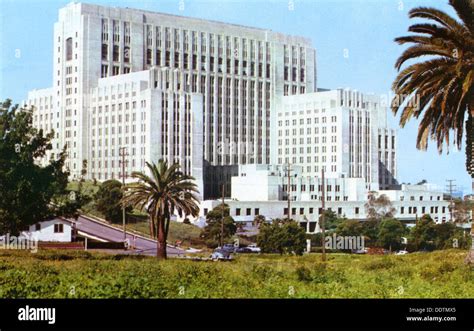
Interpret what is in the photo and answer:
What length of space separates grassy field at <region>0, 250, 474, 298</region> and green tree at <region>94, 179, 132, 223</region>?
1.70 meters

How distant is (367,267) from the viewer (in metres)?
23.9

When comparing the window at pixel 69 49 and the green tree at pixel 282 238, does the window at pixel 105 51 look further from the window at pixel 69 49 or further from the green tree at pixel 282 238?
the green tree at pixel 282 238

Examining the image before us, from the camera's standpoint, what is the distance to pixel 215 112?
5800 cm

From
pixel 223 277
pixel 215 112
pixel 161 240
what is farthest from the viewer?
pixel 215 112

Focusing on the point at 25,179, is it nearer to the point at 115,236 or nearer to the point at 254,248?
the point at 115,236

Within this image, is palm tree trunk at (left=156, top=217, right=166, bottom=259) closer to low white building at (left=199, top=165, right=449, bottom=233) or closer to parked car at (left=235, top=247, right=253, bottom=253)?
parked car at (left=235, top=247, right=253, bottom=253)

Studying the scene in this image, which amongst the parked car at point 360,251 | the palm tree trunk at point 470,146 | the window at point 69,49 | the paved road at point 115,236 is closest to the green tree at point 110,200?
the paved road at point 115,236

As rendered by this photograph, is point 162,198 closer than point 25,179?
Yes

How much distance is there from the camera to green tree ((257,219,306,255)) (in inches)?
1074

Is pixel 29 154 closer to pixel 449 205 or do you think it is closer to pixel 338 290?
pixel 338 290

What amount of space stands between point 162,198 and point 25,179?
424 centimetres

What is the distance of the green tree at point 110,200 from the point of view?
84.6 feet

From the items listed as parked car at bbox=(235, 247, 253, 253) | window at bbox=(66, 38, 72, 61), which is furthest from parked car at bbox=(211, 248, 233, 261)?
window at bbox=(66, 38, 72, 61)
